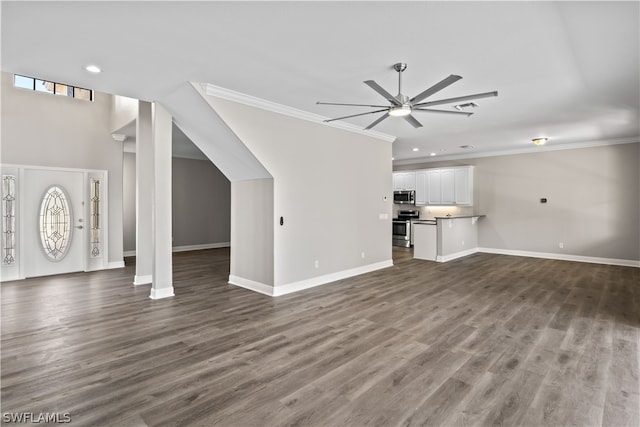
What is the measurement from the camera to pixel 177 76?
363cm

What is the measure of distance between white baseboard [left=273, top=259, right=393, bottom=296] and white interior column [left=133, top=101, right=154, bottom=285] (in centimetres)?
249

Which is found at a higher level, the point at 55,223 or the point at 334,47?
the point at 334,47

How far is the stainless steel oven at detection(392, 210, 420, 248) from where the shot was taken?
399 inches

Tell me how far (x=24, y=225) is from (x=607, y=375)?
27.8 feet

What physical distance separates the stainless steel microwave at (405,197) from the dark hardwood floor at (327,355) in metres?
5.16

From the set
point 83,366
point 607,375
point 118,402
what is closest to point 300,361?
point 118,402

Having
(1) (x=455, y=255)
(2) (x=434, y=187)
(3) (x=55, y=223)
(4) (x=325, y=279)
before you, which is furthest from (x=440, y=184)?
(3) (x=55, y=223)

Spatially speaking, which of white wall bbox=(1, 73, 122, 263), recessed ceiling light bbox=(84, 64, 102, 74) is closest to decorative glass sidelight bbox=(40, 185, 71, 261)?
white wall bbox=(1, 73, 122, 263)

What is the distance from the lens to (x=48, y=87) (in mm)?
6227

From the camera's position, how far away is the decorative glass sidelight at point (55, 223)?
614cm

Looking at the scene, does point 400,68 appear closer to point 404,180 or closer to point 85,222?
point 85,222

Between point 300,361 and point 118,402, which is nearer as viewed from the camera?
point 118,402

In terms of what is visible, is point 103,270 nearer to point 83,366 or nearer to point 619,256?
point 83,366

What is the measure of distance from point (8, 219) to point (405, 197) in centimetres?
943
